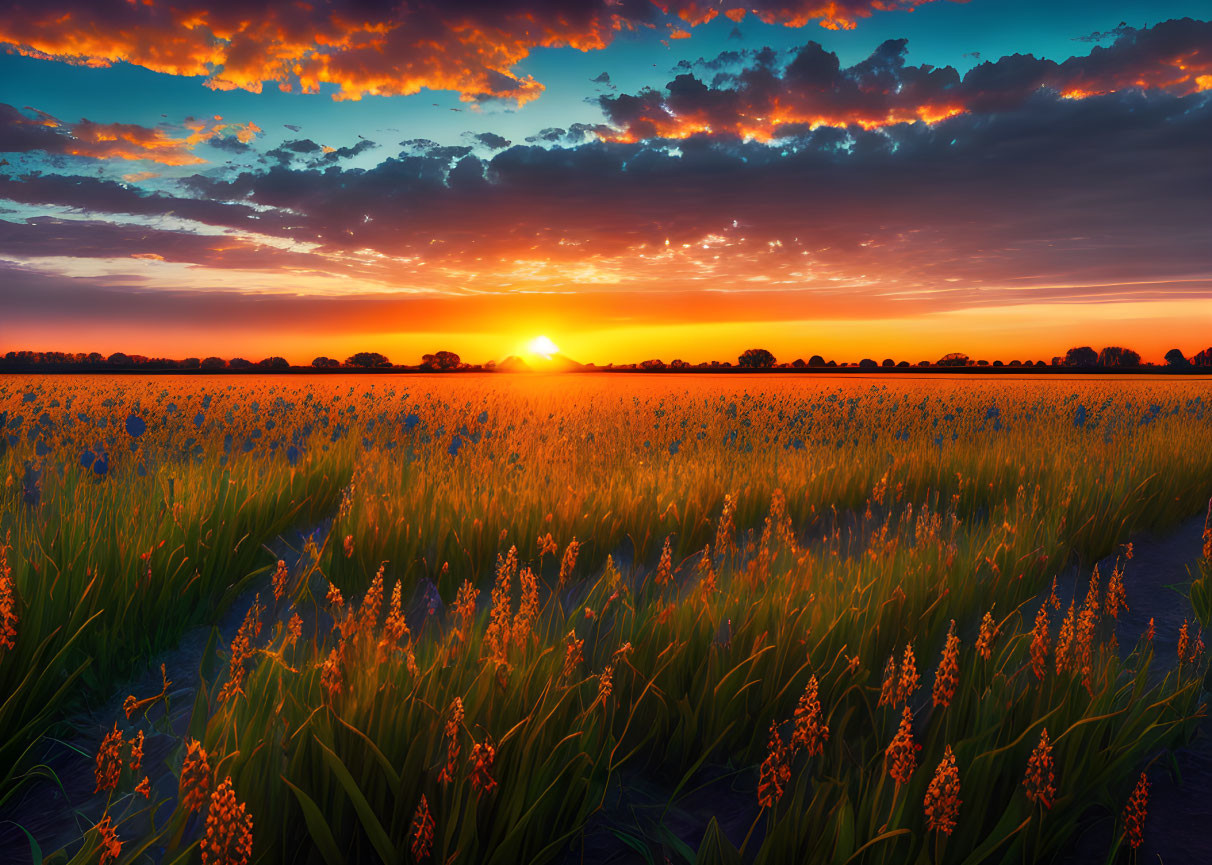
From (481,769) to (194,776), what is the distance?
606 millimetres

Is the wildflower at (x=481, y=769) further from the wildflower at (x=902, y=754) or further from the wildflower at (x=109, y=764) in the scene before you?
the wildflower at (x=902, y=754)

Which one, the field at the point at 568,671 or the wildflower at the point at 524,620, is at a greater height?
the wildflower at the point at 524,620

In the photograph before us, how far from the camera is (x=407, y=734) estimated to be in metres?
1.75

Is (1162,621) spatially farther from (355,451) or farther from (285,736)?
(355,451)

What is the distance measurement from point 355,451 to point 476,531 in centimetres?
270

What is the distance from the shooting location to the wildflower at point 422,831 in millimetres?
1418

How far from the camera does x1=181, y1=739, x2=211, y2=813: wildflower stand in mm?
1339

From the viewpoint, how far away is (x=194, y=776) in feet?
4.66

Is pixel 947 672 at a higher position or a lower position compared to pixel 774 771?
higher

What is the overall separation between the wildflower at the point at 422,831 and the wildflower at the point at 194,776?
0.44 metres

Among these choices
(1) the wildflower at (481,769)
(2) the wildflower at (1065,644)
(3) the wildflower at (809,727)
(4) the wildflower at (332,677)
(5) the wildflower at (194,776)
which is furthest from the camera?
(2) the wildflower at (1065,644)

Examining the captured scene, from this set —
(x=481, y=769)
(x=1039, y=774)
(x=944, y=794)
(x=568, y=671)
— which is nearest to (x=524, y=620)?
(x=568, y=671)

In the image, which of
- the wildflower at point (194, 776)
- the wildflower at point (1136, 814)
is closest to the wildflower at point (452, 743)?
the wildflower at point (194, 776)

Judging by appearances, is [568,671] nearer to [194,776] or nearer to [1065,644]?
[194,776]
